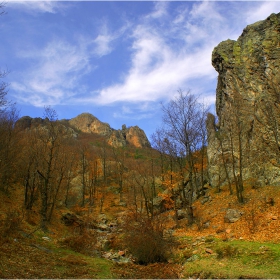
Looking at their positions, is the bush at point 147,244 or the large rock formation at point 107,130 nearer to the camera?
the bush at point 147,244

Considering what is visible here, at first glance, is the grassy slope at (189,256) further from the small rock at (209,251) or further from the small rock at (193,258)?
the small rock at (193,258)

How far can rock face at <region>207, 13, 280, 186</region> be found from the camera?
2230 cm

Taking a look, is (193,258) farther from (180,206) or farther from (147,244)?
(180,206)

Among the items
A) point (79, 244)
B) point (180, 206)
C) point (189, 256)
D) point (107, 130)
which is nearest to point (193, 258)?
point (189, 256)

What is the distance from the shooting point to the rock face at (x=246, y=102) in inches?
878

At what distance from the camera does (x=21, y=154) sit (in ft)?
76.3

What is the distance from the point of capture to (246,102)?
83.8 feet

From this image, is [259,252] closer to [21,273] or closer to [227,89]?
[21,273]

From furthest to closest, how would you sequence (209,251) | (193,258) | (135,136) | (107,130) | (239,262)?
(107,130) → (135,136) → (209,251) → (193,258) → (239,262)

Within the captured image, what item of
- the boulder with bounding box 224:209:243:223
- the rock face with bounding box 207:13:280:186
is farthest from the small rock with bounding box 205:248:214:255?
the rock face with bounding box 207:13:280:186

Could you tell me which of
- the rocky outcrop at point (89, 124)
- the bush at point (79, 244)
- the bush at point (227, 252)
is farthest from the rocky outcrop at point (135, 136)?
the bush at point (227, 252)

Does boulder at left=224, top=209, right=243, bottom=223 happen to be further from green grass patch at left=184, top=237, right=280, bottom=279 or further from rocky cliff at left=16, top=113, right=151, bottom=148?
rocky cliff at left=16, top=113, right=151, bottom=148

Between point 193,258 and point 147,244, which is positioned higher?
point 147,244

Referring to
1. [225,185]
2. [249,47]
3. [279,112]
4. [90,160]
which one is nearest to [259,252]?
[279,112]
